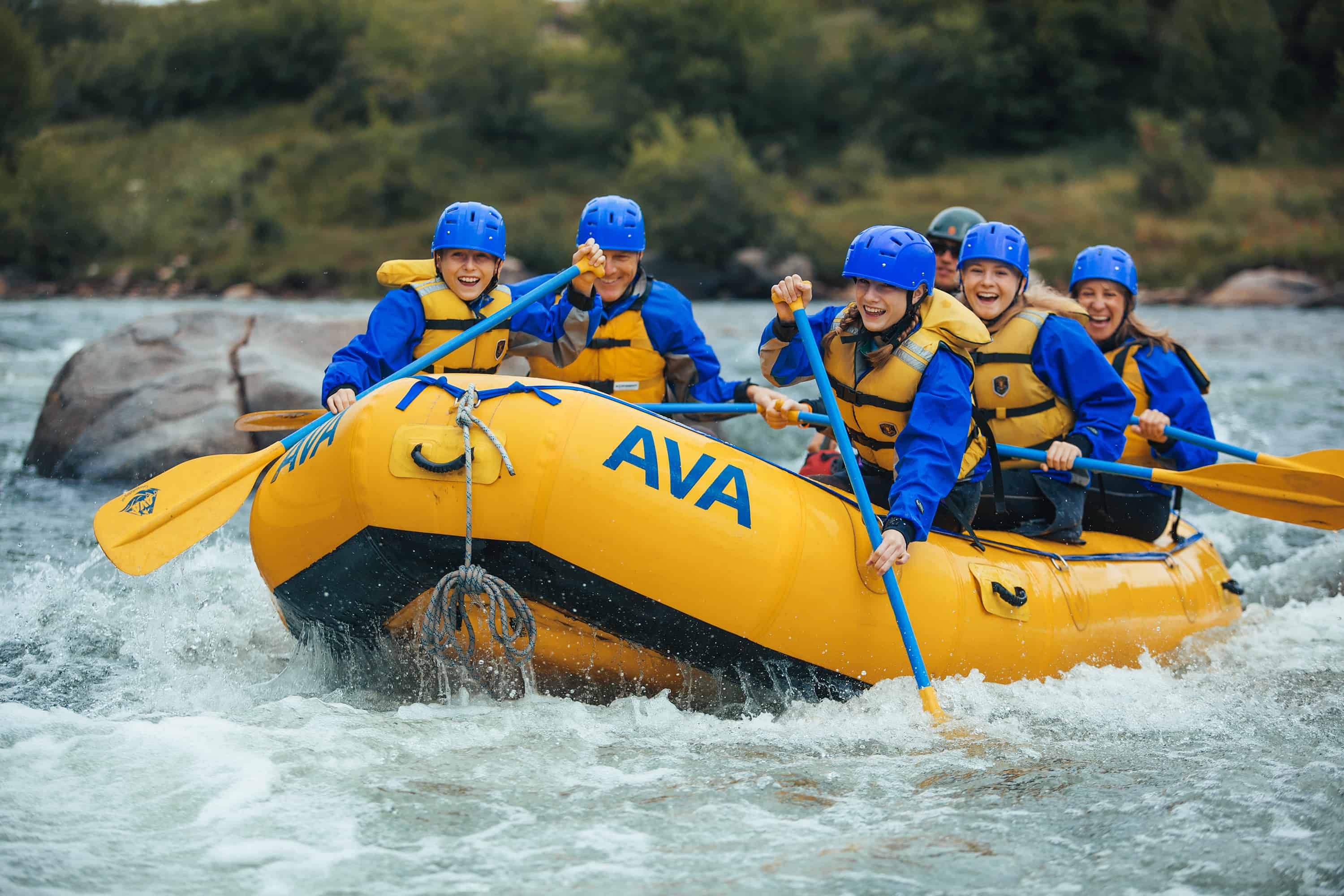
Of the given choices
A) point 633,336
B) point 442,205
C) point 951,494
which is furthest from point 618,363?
point 442,205

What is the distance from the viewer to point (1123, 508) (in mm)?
5344

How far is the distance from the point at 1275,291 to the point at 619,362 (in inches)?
875

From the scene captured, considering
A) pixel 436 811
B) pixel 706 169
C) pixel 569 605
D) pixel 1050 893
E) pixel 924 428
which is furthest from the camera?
pixel 706 169

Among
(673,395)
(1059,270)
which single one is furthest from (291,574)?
(1059,270)

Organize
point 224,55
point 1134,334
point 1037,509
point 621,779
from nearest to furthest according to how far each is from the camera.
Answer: point 621,779
point 1037,509
point 1134,334
point 224,55

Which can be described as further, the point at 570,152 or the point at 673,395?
the point at 570,152

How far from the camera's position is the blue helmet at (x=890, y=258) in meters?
4.10

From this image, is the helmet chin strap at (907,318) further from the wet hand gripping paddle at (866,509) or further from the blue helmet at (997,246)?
the blue helmet at (997,246)

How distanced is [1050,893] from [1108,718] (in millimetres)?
1517

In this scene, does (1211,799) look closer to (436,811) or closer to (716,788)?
(716,788)

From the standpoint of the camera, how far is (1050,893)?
299 cm

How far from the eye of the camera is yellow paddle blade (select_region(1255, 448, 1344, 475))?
16.6 ft

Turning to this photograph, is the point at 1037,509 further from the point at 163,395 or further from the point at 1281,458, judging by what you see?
the point at 163,395

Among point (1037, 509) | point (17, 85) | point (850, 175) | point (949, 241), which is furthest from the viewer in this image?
point (850, 175)
